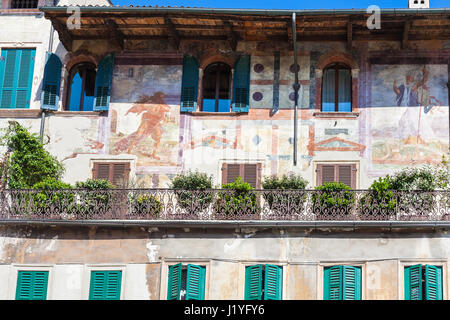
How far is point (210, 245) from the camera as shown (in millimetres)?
22000

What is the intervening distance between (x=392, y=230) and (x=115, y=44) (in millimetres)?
8683

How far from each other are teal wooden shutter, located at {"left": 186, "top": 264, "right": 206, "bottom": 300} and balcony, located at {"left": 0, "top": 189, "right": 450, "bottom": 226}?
→ 1.04 meters

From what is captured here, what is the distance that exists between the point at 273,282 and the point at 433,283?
10.8 ft

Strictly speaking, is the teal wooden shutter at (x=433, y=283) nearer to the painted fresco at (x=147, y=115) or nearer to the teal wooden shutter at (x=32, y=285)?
the painted fresco at (x=147, y=115)

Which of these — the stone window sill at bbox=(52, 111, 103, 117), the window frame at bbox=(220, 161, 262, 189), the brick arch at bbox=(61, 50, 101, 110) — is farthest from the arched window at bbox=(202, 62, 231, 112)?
the brick arch at bbox=(61, 50, 101, 110)

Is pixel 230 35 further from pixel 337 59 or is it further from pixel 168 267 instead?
pixel 168 267

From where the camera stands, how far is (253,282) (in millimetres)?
21469

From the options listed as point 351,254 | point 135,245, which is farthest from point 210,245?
point 351,254

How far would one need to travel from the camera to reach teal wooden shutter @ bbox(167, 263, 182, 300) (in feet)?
70.1

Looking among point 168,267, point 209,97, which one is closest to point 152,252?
point 168,267

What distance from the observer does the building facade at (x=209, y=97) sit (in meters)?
24.2

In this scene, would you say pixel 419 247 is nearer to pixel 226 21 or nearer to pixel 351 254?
pixel 351 254

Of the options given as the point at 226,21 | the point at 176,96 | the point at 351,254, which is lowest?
the point at 351,254
